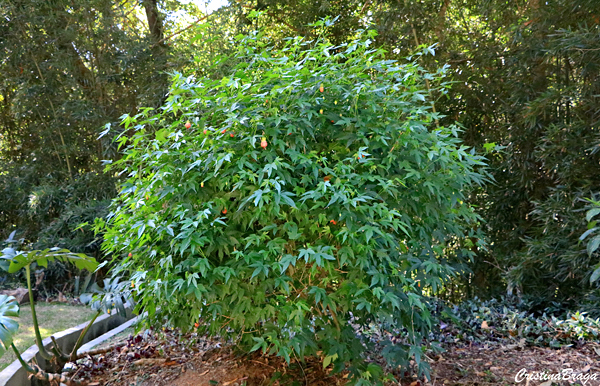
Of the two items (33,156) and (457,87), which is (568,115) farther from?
(33,156)

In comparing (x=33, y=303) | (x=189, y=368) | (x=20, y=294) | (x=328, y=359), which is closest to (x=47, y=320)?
(x=20, y=294)

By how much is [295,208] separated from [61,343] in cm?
231

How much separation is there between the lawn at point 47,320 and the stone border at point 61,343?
0.63ft

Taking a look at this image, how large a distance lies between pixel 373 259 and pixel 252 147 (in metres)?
0.72

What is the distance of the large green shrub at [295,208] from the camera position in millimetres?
1888

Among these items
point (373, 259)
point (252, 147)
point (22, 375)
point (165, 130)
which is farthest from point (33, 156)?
point (373, 259)

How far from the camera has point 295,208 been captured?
185 centimetres

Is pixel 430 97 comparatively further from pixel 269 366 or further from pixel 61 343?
pixel 61 343

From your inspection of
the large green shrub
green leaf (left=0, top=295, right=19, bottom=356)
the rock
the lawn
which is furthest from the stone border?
the rock

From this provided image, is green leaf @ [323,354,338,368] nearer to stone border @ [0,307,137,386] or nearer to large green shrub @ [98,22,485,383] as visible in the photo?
large green shrub @ [98,22,485,383]

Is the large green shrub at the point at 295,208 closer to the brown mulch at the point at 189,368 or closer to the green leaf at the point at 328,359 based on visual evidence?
the green leaf at the point at 328,359

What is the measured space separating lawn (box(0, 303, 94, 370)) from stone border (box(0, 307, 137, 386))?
19cm

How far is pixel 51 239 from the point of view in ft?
18.4

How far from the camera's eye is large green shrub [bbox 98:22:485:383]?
189 cm
